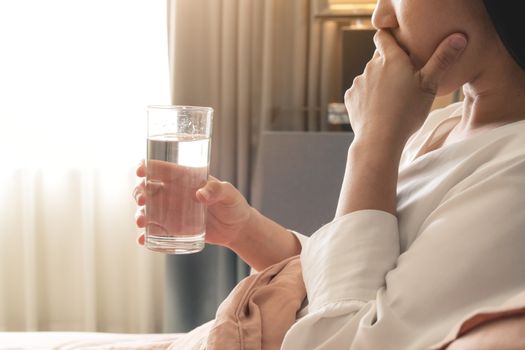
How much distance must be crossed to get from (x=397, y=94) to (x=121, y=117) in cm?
236

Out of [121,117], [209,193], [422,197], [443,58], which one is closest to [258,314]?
[209,193]

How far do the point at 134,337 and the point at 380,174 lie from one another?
2.54 feet

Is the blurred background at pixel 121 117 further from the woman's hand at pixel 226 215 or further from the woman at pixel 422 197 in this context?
the woman at pixel 422 197

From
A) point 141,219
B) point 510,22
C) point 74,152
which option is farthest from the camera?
point 74,152

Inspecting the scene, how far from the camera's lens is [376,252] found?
3.07 ft

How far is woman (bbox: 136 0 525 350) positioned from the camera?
0.84 m

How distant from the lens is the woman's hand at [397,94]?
1009mm

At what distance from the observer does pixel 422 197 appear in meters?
1.00

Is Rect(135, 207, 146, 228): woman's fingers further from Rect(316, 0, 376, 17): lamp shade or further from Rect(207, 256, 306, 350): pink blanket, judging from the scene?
Rect(316, 0, 376, 17): lamp shade

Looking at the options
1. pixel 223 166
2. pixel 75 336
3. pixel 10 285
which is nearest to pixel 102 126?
pixel 223 166

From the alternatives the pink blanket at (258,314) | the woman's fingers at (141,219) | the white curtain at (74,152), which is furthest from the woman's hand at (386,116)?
the white curtain at (74,152)

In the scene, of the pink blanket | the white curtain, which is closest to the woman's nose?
the pink blanket

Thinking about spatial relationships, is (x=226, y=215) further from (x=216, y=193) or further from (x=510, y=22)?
(x=510, y=22)

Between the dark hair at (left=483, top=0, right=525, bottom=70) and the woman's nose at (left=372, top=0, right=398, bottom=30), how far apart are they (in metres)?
0.18
